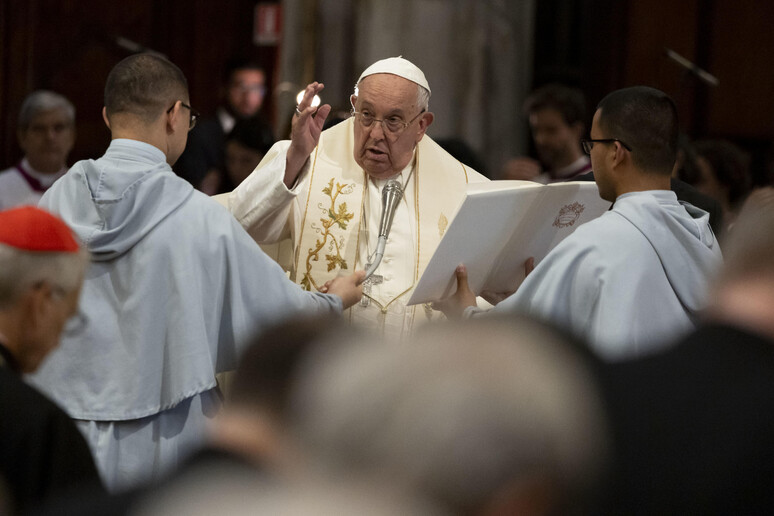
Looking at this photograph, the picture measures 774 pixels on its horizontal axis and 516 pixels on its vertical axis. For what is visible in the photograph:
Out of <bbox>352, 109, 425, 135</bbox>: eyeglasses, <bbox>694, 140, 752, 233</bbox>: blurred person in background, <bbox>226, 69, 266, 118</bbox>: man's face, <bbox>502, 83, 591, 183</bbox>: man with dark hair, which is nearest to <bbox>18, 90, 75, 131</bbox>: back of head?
<bbox>226, 69, 266, 118</bbox>: man's face

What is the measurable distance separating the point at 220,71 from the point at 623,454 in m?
8.66

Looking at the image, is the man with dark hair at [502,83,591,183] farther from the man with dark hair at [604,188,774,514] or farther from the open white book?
the man with dark hair at [604,188,774,514]

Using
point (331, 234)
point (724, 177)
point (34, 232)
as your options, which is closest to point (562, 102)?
point (724, 177)

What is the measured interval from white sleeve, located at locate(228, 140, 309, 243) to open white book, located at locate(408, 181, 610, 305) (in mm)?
656

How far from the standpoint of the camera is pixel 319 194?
15.6 feet

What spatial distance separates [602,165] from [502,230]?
0.46 m

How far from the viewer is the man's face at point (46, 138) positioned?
23.0 ft

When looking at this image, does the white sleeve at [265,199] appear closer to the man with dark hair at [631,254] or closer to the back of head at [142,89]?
the back of head at [142,89]

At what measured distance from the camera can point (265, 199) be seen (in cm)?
438

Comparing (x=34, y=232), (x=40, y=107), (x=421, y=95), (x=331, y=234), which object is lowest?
(x=331, y=234)

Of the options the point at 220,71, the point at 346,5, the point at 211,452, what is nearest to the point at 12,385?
the point at 211,452

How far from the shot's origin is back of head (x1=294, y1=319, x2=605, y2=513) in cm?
134

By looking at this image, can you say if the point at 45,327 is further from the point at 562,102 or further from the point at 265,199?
the point at 562,102

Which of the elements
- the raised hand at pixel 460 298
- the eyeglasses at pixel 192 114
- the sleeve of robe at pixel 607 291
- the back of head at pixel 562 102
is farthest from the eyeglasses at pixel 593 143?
the back of head at pixel 562 102
